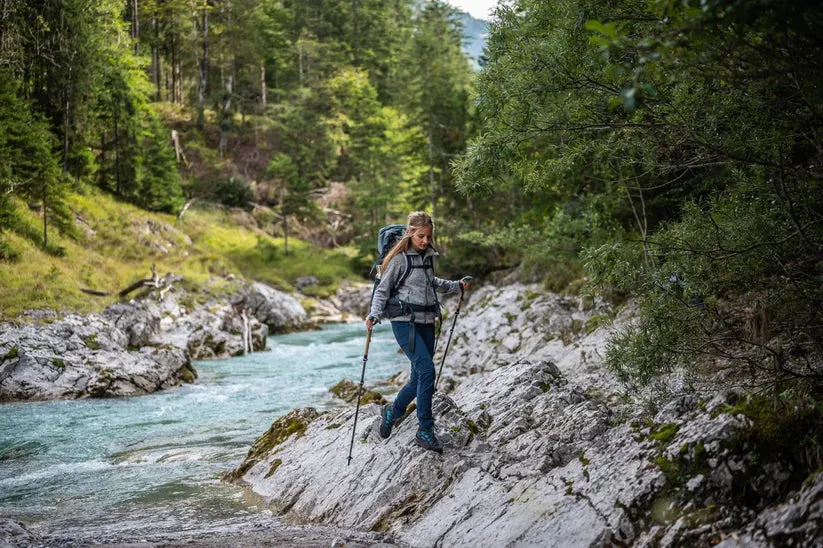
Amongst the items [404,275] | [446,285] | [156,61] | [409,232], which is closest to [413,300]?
[404,275]

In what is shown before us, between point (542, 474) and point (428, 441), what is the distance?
1340mm

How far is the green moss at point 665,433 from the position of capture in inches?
196

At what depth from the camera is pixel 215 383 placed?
1762 centimetres

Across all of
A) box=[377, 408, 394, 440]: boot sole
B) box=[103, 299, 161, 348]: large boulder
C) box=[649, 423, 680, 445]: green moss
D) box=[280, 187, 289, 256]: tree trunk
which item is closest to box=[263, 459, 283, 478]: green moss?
box=[377, 408, 394, 440]: boot sole

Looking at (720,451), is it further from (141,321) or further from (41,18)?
(41,18)

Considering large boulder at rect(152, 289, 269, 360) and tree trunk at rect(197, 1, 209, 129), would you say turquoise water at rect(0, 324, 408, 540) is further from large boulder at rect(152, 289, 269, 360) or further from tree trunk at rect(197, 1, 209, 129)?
tree trunk at rect(197, 1, 209, 129)

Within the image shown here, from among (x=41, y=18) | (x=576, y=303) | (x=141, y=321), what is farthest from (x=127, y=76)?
(x=576, y=303)

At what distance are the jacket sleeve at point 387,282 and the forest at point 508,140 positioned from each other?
1.49 m

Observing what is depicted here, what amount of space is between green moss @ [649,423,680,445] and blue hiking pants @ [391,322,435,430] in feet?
7.59

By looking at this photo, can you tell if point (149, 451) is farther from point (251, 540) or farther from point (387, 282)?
point (387, 282)

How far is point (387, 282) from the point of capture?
6797 millimetres

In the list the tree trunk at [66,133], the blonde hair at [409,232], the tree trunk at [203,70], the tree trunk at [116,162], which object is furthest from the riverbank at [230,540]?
the tree trunk at [203,70]

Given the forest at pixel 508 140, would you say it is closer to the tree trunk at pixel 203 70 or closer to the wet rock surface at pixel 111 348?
the tree trunk at pixel 203 70

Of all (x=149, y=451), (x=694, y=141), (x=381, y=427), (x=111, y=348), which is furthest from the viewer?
(x=111, y=348)
